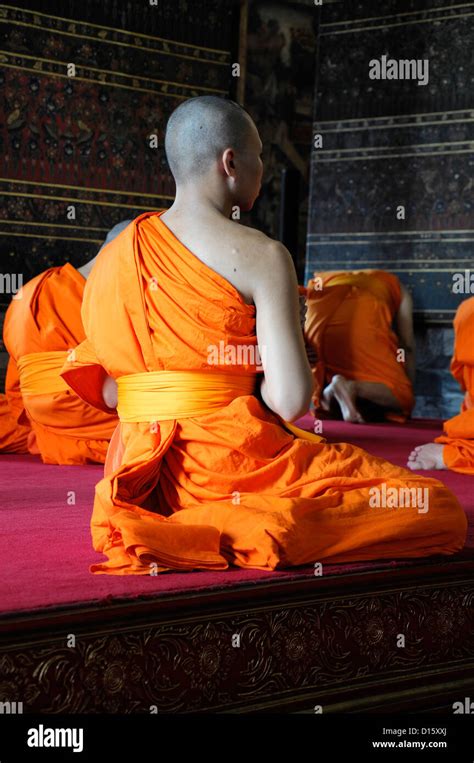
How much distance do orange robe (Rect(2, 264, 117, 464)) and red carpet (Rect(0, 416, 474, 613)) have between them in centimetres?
20

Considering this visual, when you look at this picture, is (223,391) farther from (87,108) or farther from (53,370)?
(87,108)

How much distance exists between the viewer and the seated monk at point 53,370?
207 inches

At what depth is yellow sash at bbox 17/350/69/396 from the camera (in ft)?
17.4

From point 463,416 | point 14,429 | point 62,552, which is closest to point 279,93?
point 14,429

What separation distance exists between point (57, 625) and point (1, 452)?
332cm

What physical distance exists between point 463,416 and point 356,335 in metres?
2.66

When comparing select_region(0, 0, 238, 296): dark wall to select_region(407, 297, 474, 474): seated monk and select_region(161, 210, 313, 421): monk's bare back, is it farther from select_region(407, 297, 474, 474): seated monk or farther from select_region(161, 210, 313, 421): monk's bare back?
select_region(161, 210, 313, 421): monk's bare back

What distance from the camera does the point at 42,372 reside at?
536cm

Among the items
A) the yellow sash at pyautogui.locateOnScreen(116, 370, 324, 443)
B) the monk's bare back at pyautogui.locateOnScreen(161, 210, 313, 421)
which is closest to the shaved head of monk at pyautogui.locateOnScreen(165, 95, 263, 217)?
the monk's bare back at pyautogui.locateOnScreen(161, 210, 313, 421)

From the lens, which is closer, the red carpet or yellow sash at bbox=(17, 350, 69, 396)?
the red carpet

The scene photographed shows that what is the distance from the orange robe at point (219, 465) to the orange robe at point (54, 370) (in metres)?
2.10

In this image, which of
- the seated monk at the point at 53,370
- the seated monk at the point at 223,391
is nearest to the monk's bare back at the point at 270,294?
the seated monk at the point at 223,391

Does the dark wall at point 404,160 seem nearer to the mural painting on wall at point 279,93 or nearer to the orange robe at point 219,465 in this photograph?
the mural painting on wall at point 279,93

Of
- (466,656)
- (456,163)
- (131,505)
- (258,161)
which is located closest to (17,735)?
(131,505)
